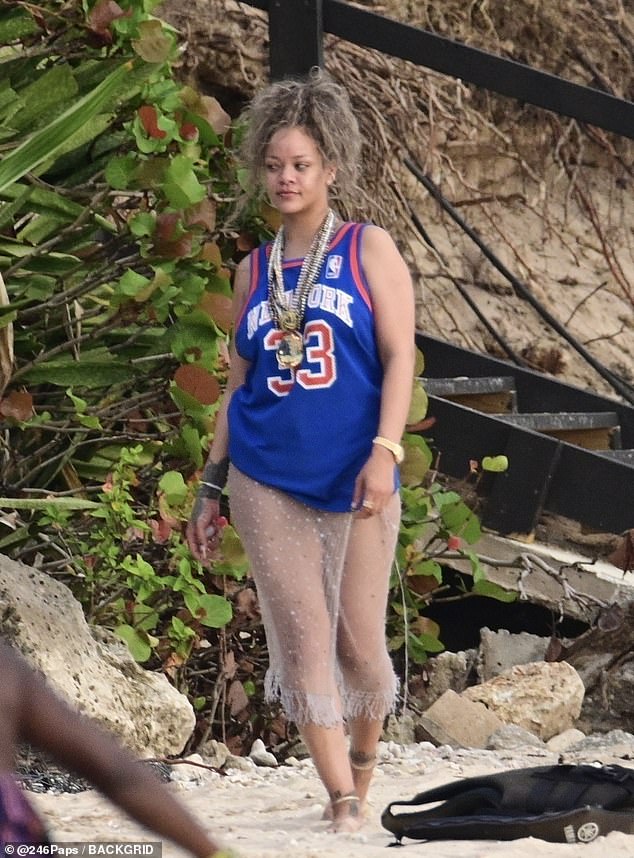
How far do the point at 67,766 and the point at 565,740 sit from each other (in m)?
3.64

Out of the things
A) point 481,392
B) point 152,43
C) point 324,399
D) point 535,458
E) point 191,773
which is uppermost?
point 152,43

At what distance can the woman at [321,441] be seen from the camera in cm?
346

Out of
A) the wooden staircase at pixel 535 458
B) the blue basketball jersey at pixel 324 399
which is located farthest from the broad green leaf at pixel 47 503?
the wooden staircase at pixel 535 458

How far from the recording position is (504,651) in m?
5.83

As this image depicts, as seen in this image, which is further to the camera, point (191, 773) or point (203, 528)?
point (191, 773)

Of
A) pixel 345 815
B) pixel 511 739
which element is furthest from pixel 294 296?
pixel 511 739

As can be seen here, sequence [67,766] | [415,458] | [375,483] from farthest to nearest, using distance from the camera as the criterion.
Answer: [415,458] → [375,483] → [67,766]

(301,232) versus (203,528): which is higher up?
(301,232)

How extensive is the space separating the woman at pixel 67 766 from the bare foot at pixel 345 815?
1.87m

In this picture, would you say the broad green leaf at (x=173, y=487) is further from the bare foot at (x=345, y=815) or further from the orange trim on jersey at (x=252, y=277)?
the bare foot at (x=345, y=815)

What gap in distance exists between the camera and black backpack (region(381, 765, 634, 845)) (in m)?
3.31

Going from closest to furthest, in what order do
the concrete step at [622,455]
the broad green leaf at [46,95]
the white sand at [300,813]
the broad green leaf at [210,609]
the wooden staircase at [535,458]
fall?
the white sand at [300,813], the broad green leaf at [210,609], the broad green leaf at [46,95], the wooden staircase at [535,458], the concrete step at [622,455]

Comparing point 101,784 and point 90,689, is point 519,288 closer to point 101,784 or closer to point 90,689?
point 90,689

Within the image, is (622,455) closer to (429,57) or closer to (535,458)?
(535,458)
